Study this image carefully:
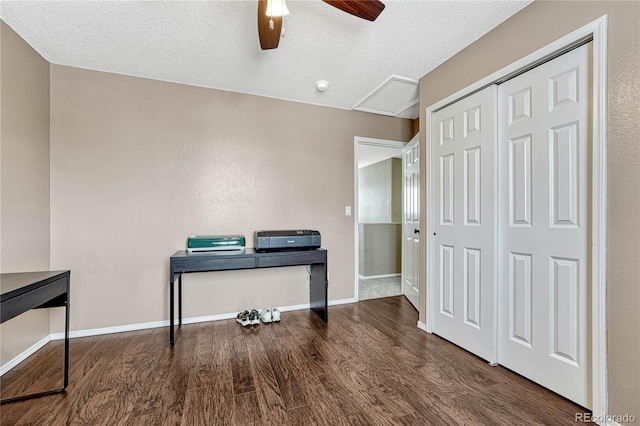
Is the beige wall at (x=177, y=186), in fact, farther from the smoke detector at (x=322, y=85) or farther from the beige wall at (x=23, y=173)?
the smoke detector at (x=322, y=85)

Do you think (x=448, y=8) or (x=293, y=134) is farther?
(x=293, y=134)

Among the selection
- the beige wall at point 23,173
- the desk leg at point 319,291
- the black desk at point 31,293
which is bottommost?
the desk leg at point 319,291

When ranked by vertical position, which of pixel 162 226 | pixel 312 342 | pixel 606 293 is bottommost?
pixel 312 342

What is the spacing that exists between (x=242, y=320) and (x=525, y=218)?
97.3 inches

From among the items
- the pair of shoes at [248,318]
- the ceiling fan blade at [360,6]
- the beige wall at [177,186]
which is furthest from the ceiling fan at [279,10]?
the pair of shoes at [248,318]

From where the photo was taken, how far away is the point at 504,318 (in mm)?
1921

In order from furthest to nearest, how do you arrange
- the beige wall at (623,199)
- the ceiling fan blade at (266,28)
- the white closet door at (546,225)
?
the white closet door at (546,225), the ceiling fan blade at (266,28), the beige wall at (623,199)

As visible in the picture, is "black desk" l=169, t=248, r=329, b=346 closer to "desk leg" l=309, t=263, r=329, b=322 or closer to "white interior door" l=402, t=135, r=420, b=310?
"desk leg" l=309, t=263, r=329, b=322

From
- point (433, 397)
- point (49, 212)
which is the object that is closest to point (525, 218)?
point (433, 397)

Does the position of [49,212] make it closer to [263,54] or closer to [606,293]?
[263,54]

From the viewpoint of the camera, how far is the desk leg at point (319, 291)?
279 centimetres

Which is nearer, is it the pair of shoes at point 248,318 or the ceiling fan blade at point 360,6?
the ceiling fan blade at point 360,6

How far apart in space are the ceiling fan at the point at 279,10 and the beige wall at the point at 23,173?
6.14ft

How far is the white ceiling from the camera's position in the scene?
1.77 m
